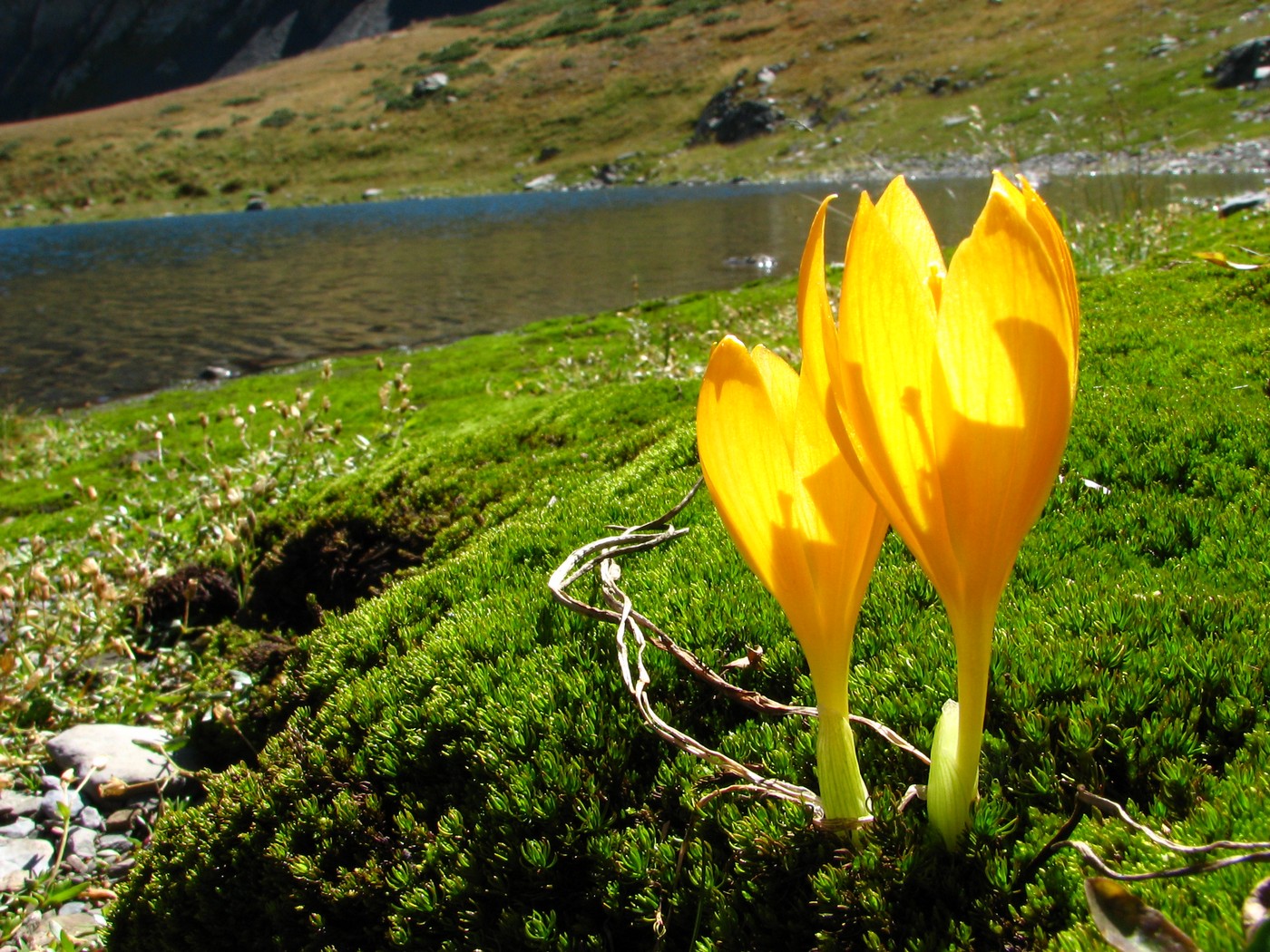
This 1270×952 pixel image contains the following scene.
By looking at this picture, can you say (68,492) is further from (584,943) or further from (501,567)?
(584,943)

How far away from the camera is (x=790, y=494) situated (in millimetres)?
1407

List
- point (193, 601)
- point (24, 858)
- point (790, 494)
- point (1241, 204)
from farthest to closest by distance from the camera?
point (1241, 204)
point (193, 601)
point (24, 858)
point (790, 494)

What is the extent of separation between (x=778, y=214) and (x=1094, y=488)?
183 feet

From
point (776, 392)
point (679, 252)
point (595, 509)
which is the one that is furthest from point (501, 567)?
point (679, 252)

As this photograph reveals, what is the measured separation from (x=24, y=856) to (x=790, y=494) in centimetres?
551

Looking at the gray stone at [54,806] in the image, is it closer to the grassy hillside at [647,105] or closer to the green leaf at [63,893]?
the green leaf at [63,893]

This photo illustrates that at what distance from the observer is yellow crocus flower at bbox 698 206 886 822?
1.37m

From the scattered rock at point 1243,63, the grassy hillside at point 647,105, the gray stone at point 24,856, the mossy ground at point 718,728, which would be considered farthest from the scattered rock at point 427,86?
the gray stone at point 24,856

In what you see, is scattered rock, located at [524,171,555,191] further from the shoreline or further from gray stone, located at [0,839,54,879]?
gray stone, located at [0,839,54,879]

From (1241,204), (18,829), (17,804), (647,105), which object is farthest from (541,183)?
(18,829)

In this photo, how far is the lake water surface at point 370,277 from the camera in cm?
2784

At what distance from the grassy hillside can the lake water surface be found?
2432 centimetres

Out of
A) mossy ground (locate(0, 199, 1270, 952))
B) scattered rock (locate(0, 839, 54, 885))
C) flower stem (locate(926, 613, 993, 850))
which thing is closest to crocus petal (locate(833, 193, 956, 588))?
flower stem (locate(926, 613, 993, 850))

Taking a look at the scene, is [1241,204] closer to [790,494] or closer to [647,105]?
[790,494]
